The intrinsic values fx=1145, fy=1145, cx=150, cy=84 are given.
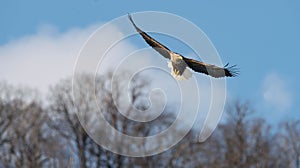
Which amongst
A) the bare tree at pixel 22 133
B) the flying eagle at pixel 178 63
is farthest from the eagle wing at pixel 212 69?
the bare tree at pixel 22 133

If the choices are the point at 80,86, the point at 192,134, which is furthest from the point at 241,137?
the point at 80,86

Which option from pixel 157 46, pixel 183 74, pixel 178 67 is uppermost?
pixel 157 46

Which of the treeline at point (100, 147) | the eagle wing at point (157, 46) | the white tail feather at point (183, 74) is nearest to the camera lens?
the white tail feather at point (183, 74)

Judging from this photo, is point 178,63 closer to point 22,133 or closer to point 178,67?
point 178,67

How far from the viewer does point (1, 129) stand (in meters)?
61.2

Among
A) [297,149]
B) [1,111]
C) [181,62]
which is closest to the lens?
[181,62]

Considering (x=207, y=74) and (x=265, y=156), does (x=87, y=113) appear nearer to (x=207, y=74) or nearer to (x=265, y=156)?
(x=265, y=156)

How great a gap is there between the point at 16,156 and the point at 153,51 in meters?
33.7

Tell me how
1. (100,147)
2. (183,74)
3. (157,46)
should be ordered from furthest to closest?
(100,147) < (157,46) < (183,74)

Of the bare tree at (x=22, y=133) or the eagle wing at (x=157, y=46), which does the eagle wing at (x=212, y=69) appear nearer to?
the eagle wing at (x=157, y=46)

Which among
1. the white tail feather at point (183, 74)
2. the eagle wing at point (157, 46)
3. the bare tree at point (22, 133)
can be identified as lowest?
the white tail feather at point (183, 74)

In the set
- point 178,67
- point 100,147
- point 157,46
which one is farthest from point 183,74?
point 100,147

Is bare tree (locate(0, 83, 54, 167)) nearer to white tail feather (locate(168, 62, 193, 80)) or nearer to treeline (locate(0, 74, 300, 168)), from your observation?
treeline (locate(0, 74, 300, 168))

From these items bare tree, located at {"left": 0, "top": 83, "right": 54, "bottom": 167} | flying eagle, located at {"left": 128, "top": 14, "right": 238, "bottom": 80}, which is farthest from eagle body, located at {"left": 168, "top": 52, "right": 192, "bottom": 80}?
bare tree, located at {"left": 0, "top": 83, "right": 54, "bottom": 167}
